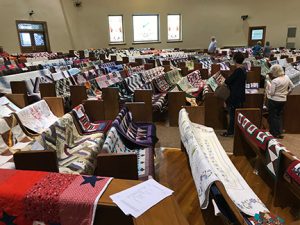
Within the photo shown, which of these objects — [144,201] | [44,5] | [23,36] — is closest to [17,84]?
[144,201]

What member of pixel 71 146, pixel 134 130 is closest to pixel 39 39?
pixel 134 130

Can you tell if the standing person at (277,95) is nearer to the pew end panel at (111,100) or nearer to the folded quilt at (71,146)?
the pew end panel at (111,100)

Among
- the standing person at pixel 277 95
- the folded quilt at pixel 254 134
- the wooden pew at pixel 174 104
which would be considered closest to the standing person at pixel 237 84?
the standing person at pixel 277 95

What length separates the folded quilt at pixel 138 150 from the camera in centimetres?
233

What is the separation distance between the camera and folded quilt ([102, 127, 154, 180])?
7.65 ft

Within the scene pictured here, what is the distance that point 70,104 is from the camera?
16.3 ft

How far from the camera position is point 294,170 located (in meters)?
1.82

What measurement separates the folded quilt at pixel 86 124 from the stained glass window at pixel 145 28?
42.2ft

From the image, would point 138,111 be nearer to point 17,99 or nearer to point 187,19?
point 17,99

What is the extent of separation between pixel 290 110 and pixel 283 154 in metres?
2.56

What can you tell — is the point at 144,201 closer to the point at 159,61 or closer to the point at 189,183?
the point at 189,183

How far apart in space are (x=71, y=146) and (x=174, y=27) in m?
14.5

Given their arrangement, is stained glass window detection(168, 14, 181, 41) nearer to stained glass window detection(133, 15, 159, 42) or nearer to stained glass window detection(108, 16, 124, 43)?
stained glass window detection(133, 15, 159, 42)

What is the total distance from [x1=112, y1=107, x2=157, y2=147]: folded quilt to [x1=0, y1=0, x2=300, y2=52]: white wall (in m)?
11.6
